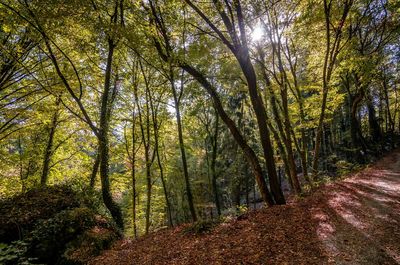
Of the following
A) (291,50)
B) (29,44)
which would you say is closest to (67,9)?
(29,44)

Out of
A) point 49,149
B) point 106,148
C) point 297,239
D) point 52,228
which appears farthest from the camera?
point 49,149

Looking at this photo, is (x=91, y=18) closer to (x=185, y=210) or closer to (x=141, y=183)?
(x=141, y=183)

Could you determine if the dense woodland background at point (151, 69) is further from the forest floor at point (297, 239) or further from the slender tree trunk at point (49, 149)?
the forest floor at point (297, 239)

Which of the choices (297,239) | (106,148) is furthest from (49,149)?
(297,239)

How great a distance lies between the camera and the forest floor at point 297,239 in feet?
15.9

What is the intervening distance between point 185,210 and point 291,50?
20848mm

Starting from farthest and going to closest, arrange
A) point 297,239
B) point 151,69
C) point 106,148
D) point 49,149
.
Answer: point 49,149, point 151,69, point 106,148, point 297,239

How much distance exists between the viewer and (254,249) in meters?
5.35

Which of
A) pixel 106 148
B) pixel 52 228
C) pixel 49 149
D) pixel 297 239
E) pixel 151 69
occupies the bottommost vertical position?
pixel 297 239

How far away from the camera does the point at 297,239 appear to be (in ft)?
18.2

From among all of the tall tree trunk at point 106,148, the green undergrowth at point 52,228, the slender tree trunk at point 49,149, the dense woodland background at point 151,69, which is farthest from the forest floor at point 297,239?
the slender tree trunk at point 49,149

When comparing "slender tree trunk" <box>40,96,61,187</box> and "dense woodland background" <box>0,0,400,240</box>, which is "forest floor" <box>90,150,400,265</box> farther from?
"slender tree trunk" <box>40,96,61,187</box>

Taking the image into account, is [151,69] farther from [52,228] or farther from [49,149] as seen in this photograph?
[52,228]

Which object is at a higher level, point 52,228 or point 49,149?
point 49,149
